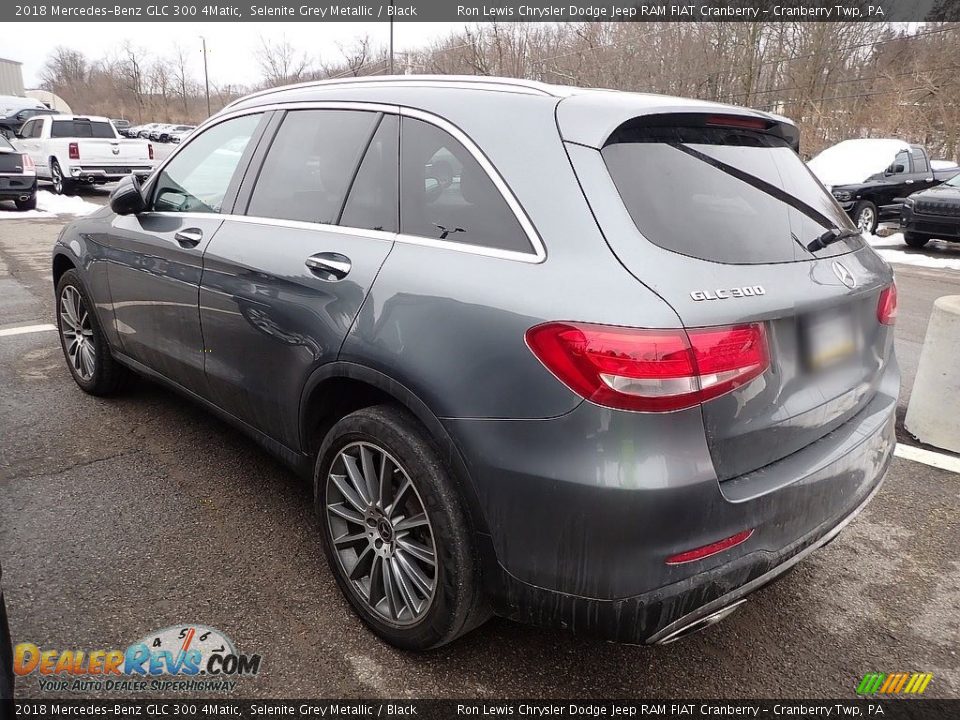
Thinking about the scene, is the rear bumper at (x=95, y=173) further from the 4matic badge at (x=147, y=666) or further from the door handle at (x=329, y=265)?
the 4matic badge at (x=147, y=666)

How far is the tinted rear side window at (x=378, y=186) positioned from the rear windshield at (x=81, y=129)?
1899cm

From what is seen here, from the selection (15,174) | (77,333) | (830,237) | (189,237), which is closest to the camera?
(830,237)

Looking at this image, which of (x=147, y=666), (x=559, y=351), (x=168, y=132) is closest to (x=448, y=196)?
(x=559, y=351)

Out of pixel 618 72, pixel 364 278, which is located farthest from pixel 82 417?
pixel 618 72

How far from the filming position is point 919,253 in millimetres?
13375

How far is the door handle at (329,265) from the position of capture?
95.4 inches

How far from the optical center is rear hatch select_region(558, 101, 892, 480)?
1.88 meters

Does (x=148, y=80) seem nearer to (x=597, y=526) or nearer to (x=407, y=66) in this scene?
(x=407, y=66)

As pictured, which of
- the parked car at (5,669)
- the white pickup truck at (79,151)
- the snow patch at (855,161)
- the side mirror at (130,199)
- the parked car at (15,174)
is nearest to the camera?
the parked car at (5,669)

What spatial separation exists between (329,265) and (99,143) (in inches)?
716

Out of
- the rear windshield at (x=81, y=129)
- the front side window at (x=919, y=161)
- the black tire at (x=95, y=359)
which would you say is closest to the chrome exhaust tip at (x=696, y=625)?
the black tire at (x=95, y=359)

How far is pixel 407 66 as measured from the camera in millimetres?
42719

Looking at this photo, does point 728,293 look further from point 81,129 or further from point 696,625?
point 81,129

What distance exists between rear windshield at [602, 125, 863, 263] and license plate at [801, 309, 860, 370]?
21cm
